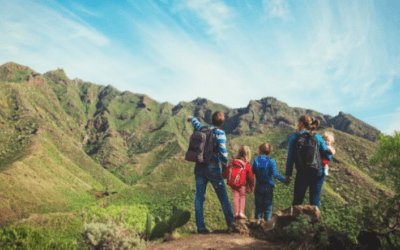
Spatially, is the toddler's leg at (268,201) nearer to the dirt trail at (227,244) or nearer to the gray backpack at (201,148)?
the dirt trail at (227,244)

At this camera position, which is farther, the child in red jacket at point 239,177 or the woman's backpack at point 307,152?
the child in red jacket at point 239,177

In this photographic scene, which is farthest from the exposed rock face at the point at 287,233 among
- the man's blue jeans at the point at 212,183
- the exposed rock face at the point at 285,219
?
the man's blue jeans at the point at 212,183

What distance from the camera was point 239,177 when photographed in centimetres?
545

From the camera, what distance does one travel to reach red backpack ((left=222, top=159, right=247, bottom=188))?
544cm

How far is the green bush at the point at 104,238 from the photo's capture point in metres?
4.24

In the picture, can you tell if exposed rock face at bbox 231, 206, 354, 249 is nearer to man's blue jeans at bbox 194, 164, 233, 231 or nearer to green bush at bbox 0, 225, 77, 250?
man's blue jeans at bbox 194, 164, 233, 231

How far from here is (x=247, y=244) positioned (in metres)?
4.41

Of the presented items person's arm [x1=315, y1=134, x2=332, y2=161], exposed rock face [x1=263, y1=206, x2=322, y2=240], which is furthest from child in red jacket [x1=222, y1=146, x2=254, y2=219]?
person's arm [x1=315, y1=134, x2=332, y2=161]

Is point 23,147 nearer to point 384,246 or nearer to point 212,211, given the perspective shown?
point 212,211

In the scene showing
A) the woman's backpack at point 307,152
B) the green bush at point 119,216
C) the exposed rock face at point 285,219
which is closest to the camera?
the exposed rock face at point 285,219

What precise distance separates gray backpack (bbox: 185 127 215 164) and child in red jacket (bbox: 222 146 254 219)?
62 centimetres

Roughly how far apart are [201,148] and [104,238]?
2.49 m

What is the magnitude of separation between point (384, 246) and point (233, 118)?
15622 cm

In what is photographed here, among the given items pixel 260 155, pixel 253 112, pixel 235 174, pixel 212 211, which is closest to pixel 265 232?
pixel 235 174
